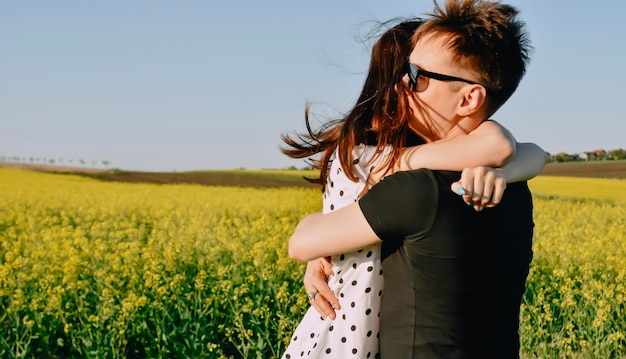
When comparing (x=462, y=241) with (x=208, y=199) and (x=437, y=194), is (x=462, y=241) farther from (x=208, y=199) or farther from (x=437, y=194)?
(x=208, y=199)

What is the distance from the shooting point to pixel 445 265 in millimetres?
1455

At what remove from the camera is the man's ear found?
5.04 ft

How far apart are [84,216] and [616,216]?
8.45 m

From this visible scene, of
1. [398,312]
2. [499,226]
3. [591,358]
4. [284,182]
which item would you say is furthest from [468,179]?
[284,182]

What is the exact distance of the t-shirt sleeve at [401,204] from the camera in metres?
1.41

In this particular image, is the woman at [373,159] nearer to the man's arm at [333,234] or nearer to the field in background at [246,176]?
the man's arm at [333,234]

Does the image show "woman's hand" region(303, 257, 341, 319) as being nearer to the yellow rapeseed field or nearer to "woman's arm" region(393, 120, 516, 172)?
"woman's arm" region(393, 120, 516, 172)

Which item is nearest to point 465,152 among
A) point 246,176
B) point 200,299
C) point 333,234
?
point 333,234

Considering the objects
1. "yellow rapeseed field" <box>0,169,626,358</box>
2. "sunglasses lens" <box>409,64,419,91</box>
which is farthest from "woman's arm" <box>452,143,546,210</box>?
"yellow rapeseed field" <box>0,169,626,358</box>

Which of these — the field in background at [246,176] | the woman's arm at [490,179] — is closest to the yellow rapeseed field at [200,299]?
the woman's arm at [490,179]

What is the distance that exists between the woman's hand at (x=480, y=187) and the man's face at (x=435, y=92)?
18 cm

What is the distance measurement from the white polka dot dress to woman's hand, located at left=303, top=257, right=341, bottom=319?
1 centimetres

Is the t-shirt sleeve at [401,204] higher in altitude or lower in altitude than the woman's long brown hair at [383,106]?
lower

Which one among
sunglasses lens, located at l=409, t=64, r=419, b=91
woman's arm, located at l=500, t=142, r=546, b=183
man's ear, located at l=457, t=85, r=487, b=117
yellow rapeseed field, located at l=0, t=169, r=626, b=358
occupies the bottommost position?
yellow rapeseed field, located at l=0, t=169, r=626, b=358
